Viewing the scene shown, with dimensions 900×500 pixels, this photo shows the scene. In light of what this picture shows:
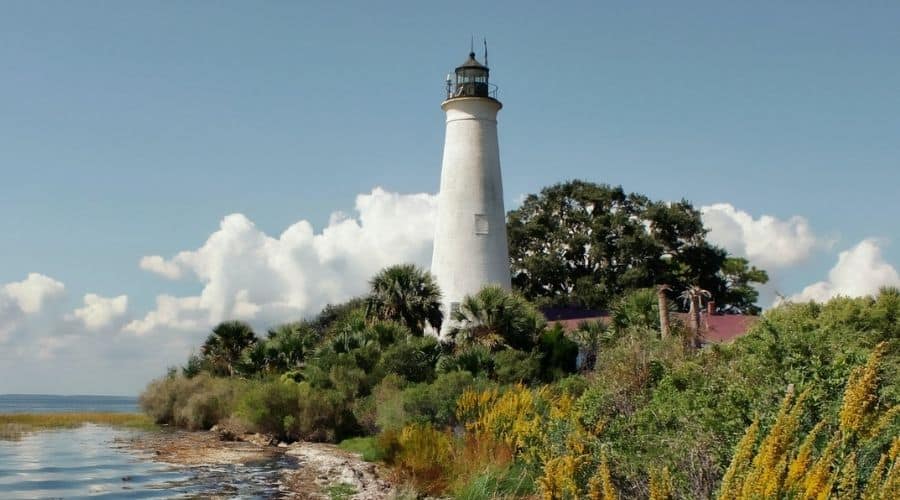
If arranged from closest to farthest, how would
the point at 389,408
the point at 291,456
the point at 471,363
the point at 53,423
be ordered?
1. the point at 389,408
2. the point at 291,456
3. the point at 471,363
4. the point at 53,423

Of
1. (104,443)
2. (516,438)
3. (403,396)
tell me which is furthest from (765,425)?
(104,443)

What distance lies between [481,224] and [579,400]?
75.8ft

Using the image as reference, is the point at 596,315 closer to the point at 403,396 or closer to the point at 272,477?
the point at 403,396

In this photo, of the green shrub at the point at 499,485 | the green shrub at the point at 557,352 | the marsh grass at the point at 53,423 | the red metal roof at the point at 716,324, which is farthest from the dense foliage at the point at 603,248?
the green shrub at the point at 499,485

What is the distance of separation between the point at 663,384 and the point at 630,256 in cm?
3486

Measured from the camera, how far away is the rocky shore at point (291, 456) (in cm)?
1650

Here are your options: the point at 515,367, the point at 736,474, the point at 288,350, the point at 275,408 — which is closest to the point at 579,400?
the point at 736,474

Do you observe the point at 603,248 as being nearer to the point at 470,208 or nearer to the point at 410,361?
the point at 470,208

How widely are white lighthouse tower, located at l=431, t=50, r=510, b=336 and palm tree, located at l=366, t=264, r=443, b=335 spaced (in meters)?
2.66

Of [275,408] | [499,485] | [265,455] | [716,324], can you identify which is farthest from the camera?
[716,324]

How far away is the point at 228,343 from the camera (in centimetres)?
3691

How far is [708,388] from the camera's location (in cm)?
1158

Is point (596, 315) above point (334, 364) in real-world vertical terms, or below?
above

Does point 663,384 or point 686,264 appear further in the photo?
point 686,264
